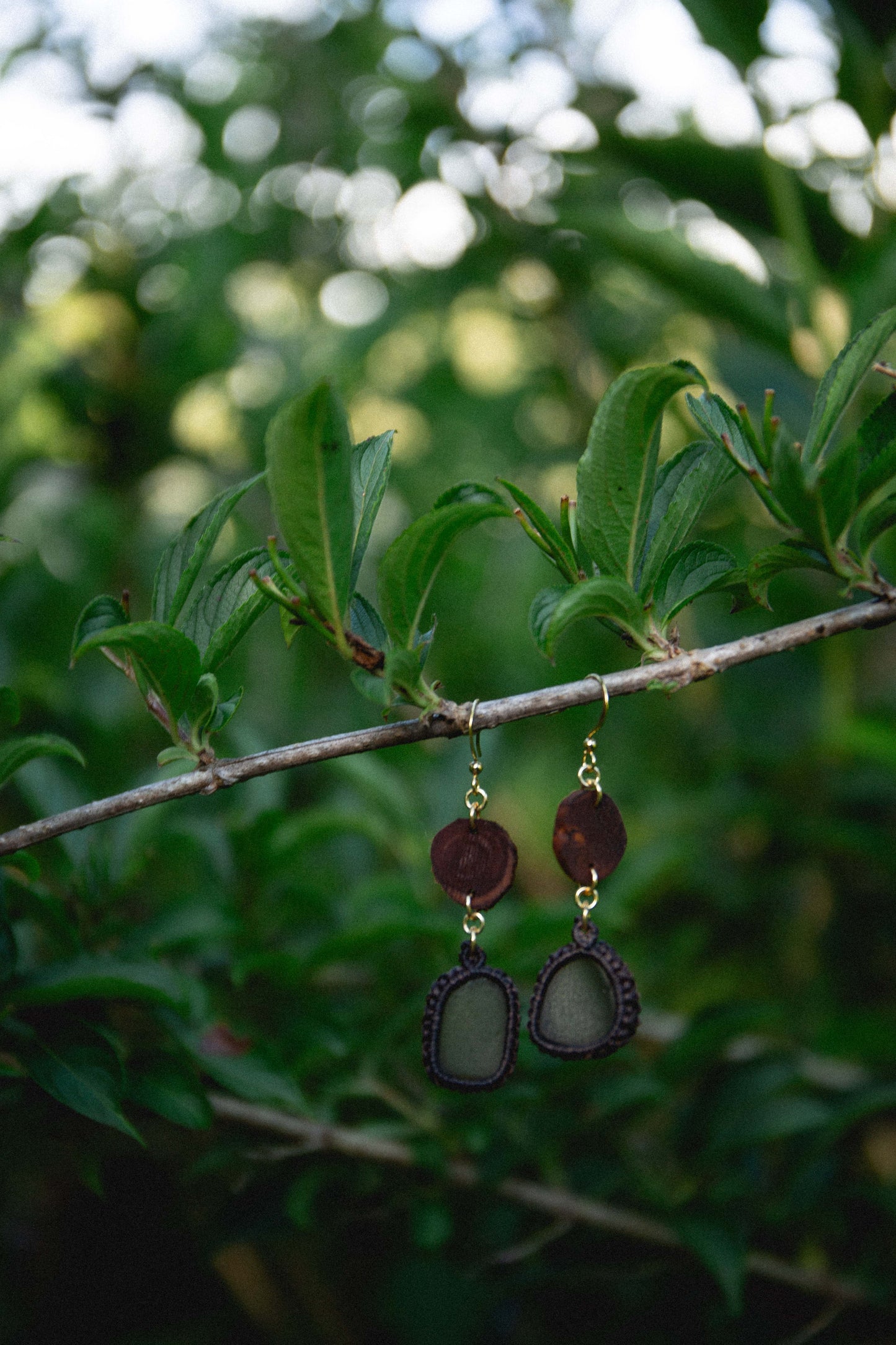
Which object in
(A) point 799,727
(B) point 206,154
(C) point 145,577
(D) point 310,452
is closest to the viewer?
(D) point 310,452

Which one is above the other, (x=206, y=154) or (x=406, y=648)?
(x=206, y=154)

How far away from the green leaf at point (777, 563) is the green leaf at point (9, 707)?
0.44 meters

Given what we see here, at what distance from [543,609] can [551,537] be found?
47 millimetres

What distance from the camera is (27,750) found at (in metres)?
0.56

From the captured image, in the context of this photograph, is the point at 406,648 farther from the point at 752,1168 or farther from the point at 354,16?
the point at 354,16

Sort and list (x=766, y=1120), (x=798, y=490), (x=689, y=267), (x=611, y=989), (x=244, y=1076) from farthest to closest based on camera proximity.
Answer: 1. (x=689, y=267)
2. (x=766, y=1120)
3. (x=244, y=1076)
4. (x=611, y=989)
5. (x=798, y=490)

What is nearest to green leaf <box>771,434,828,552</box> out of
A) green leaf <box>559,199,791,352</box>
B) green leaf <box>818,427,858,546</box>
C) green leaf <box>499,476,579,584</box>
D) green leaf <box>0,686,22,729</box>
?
green leaf <box>818,427,858,546</box>

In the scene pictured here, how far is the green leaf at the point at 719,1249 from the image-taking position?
759 millimetres

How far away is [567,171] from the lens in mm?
1545

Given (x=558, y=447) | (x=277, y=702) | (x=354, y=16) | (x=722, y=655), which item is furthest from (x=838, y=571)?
(x=354, y=16)

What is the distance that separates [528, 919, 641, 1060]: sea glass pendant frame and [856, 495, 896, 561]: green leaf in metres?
0.29

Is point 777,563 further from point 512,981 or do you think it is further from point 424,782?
point 424,782

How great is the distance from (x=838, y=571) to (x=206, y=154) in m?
1.83

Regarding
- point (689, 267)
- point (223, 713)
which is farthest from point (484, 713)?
point (689, 267)
